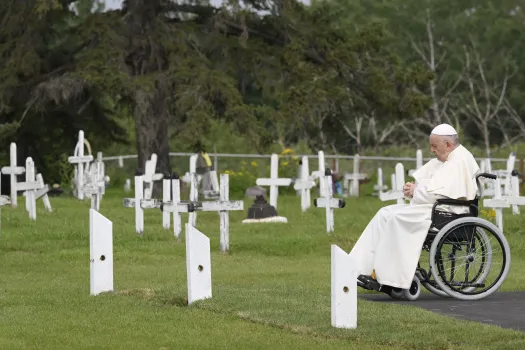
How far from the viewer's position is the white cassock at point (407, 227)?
547 inches

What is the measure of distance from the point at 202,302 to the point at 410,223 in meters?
2.05

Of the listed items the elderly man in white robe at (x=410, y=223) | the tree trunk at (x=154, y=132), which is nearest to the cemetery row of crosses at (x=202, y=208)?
the tree trunk at (x=154, y=132)

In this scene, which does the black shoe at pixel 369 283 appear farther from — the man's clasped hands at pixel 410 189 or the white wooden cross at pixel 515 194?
the white wooden cross at pixel 515 194

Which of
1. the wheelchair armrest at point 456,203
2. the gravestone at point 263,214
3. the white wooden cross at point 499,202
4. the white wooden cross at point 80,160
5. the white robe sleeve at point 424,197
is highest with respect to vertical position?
the white wooden cross at point 80,160

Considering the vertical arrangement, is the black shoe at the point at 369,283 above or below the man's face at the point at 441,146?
below


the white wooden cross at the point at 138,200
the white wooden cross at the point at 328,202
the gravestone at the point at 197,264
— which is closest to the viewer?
the gravestone at the point at 197,264

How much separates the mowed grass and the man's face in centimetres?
172

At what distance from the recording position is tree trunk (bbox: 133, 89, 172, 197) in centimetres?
3797

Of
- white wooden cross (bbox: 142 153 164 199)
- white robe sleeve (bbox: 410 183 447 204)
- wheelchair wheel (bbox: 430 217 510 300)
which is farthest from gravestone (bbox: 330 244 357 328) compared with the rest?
white wooden cross (bbox: 142 153 164 199)

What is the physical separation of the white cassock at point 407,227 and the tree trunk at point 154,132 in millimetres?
23526

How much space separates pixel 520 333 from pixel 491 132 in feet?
183

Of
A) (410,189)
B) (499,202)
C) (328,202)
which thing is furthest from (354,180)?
(410,189)

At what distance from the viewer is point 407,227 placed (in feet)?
46.1

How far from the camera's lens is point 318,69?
3897 cm
